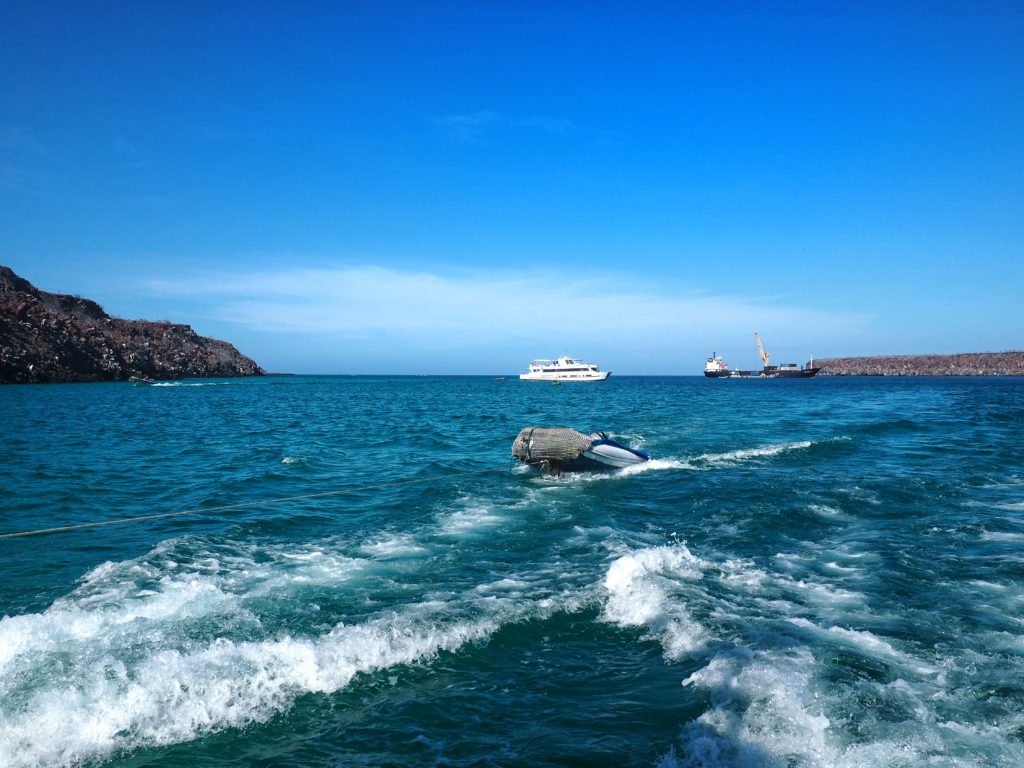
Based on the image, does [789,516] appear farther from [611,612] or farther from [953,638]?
[611,612]

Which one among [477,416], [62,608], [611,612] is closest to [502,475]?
[611,612]

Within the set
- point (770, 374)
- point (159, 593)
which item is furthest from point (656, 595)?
point (770, 374)

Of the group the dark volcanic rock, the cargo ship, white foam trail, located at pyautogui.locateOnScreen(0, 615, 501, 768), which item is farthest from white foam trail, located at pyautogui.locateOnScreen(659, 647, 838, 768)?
the cargo ship

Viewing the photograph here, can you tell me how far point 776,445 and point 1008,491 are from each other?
27.5 feet

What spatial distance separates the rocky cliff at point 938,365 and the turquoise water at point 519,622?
554ft

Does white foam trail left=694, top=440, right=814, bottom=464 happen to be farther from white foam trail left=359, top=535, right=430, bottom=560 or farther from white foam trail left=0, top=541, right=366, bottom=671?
white foam trail left=0, top=541, right=366, bottom=671

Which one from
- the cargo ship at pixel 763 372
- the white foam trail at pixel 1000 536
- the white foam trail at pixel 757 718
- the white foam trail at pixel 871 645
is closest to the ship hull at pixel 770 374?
the cargo ship at pixel 763 372

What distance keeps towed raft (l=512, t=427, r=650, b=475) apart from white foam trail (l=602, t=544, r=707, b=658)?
6.48m

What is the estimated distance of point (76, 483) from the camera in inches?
584

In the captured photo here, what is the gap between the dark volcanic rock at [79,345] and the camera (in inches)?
2756

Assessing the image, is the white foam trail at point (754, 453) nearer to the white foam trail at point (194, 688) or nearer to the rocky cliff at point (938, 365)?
the white foam trail at point (194, 688)

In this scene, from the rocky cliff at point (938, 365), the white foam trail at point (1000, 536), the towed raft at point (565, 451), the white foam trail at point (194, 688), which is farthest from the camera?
the rocky cliff at point (938, 365)

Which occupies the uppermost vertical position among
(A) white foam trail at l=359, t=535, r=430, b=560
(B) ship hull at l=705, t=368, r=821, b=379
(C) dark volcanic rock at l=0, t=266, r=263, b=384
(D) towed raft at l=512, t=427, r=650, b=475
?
(C) dark volcanic rock at l=0, t=266, r=263, b=384

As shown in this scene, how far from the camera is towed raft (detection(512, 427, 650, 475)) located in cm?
1606
